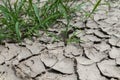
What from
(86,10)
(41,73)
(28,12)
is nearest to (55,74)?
(41,73)

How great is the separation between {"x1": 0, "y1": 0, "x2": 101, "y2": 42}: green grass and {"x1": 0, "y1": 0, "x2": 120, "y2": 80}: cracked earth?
0.18ft

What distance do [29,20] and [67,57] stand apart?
17.2 inches

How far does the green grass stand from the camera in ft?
5.60

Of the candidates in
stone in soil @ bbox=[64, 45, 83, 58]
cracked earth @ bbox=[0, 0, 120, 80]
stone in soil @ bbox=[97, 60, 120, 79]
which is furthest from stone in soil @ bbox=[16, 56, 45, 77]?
stone in soil @ bbox=[97, 60, 120, 79]

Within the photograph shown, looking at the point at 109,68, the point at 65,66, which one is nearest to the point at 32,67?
the point at 65,66

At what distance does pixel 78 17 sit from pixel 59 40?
0.34 m

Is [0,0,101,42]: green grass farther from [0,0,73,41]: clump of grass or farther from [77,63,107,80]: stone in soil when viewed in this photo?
[77,63,107,80]: stone in soil

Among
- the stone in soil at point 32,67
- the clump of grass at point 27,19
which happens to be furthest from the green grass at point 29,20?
the stone in soil at point 32,67

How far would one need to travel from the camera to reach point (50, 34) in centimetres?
176

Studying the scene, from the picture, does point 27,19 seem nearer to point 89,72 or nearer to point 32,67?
point 32,67

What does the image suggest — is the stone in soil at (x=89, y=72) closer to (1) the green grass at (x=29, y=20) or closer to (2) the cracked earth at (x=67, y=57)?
(2) the cracked earth at (x=67, y=57)

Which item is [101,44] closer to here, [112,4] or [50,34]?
[50,34]

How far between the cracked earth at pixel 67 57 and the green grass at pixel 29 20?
6cm

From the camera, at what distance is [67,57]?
1.60 meters
